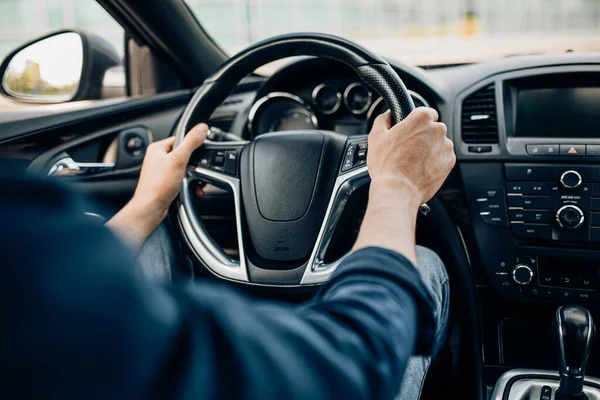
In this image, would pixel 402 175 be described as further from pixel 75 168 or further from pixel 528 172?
pixel 75 168

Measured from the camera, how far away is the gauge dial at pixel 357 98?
78.5 inches

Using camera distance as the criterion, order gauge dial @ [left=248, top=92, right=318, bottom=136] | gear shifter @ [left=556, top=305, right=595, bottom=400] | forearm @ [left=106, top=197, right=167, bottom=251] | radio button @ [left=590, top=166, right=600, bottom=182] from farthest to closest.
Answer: gauge dial @ [left=248, top=92, right=318, bottom=136] → radio button @ [left=590, top=166, right=600, bottom=182] → gear shifter @ [left=556, top=305, right=595, bottom=400] → forearm @ [left=106, top=197, right=167, bottom=251]

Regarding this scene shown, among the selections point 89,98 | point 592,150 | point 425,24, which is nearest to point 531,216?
point 592,150

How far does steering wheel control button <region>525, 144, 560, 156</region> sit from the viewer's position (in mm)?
1679

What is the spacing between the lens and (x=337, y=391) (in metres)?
0.56

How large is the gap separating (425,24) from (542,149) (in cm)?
710

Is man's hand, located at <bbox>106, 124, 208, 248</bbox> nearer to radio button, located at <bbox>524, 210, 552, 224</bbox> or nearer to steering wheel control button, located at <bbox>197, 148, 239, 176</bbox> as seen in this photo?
steering wheel control button, located at <bbox>197, 148, 239, 176</bbox>

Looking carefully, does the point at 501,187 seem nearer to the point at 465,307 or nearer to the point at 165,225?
the point at 465,307

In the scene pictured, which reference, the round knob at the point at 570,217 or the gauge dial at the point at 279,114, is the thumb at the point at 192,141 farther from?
the round knob at the point at 570,217

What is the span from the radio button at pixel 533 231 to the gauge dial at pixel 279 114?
748mm

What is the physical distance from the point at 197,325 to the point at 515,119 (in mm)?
1551

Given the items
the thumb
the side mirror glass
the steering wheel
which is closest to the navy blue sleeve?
the steering wheel

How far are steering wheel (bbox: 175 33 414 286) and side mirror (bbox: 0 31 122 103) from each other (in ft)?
2.73

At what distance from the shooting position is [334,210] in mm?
1436
